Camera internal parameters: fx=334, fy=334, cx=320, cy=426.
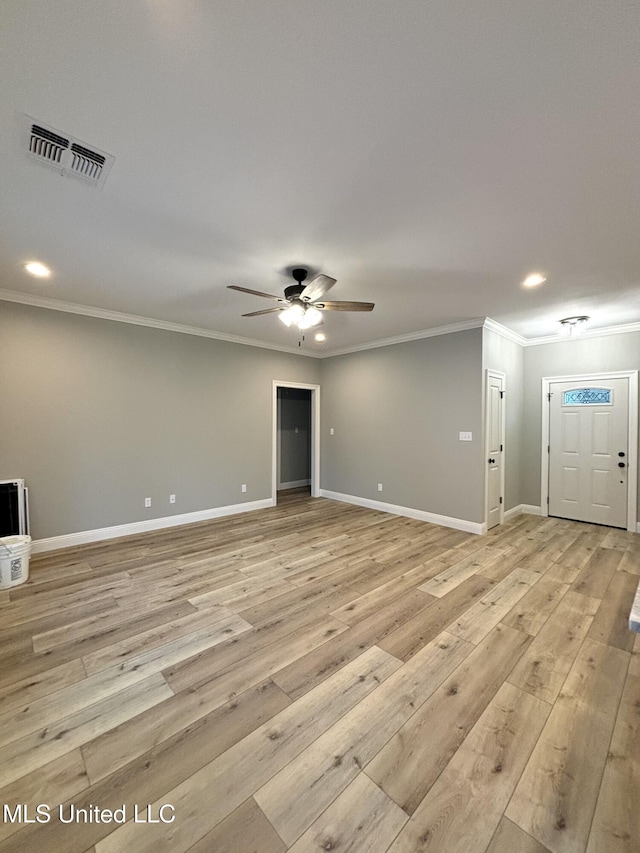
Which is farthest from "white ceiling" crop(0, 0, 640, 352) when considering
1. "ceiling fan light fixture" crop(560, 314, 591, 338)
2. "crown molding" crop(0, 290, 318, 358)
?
"ceiling fan light fixture" crop(560, 314, 591, 338)

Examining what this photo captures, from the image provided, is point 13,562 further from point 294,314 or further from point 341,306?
point 341,306

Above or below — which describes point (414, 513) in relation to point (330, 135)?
below

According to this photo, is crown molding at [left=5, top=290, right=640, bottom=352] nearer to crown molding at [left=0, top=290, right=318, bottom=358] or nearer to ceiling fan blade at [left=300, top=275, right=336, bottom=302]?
crown molding at [left=0, top=290, right=318, bottom=358]

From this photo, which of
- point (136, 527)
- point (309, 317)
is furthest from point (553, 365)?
point (136, 527)

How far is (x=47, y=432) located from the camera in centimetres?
389

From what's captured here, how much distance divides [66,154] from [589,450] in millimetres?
6476

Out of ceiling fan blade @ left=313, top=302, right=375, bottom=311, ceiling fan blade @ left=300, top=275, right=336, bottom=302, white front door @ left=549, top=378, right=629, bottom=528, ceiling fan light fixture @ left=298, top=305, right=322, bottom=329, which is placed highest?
ceiling fan blade @ left=300, top=275, right=336, bottom=302

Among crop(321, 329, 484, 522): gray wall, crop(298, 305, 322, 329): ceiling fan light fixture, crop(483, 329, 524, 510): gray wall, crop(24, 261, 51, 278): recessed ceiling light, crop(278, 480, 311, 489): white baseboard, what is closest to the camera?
crop(24, 261, 51, 278): recessed ceiling light

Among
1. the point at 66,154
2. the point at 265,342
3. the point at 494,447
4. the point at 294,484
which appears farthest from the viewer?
the point at 294,484

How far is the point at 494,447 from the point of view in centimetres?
479

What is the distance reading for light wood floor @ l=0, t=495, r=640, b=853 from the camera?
1239 millimetres

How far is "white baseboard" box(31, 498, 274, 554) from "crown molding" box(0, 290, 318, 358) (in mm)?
2684

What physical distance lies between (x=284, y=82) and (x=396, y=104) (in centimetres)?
48

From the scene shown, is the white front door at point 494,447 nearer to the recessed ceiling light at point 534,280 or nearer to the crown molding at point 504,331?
the crown molding at point 504,331
